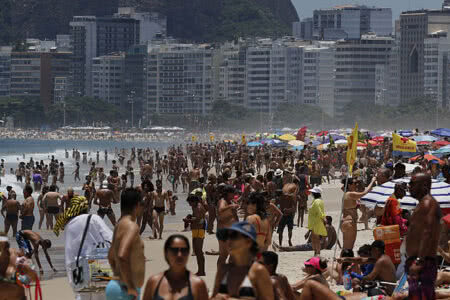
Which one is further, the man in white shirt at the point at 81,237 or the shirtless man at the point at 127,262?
the man in white shirt at the point at 81,237

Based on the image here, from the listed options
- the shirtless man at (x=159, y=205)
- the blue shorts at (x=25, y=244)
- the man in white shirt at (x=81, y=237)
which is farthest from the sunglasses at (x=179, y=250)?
the shirtless man at (x=159, y=205)

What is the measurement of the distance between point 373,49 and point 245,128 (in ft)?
74.6

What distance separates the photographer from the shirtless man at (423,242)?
7.84m

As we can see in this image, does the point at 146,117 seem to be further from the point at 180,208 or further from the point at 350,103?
the point at 180,208

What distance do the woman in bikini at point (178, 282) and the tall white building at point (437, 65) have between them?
15459 cm

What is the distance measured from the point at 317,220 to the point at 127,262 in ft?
25.8

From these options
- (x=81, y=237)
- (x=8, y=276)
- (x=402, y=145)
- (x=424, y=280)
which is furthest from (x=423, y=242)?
(x=402, y=145)

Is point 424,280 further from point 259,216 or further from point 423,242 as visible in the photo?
point 259,216

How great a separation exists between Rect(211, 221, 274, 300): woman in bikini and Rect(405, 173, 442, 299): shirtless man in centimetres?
172

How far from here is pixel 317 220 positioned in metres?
14.8

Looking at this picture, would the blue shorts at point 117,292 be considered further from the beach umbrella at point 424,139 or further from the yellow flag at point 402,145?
the beach umbrella at point 424,139

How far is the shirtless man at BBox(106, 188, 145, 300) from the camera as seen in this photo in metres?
7.15

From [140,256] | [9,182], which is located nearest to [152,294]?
[140,256]

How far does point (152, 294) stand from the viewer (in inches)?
255
